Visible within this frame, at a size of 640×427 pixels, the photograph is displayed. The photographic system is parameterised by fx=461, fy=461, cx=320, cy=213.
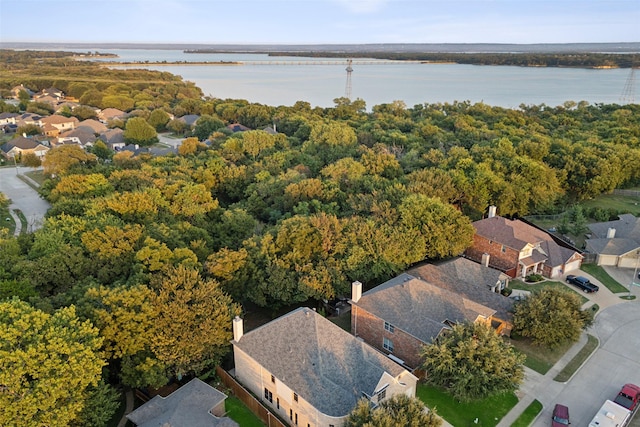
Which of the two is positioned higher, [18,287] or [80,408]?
[18,287]

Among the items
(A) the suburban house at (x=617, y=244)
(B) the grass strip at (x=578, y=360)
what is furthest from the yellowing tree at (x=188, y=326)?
(A) the suburban house at (x=617, y=244)

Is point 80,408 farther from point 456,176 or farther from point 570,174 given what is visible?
Answer: point 570,174

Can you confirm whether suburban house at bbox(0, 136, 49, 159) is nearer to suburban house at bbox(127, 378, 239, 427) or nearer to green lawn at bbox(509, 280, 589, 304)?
suburban house at bbox(127, 378, 239, 427)

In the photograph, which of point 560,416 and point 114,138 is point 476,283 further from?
point 114,138

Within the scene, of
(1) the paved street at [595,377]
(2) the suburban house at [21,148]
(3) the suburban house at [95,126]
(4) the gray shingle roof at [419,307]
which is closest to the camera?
(1) the paved street at [595,377]

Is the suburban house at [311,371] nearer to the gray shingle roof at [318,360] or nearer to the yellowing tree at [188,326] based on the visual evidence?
the gray shingle roof at [318,360]

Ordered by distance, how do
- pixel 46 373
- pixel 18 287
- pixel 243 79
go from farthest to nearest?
pixel 243 79
pixel 18 287
pixel 46 373

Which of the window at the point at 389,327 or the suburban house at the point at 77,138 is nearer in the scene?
the window at the point at 389,327

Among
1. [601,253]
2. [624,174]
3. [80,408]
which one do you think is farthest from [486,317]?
[624,174]
